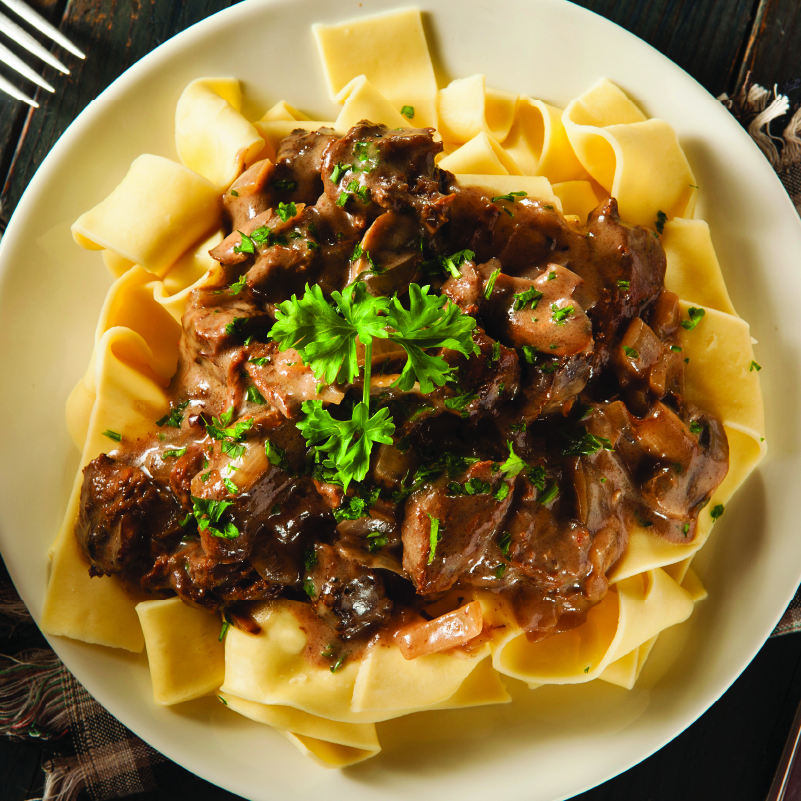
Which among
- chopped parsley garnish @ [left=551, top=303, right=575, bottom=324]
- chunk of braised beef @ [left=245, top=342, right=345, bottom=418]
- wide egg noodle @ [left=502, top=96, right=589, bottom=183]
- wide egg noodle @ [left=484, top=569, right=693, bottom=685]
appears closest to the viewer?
chunk of braised beef @ [left=245, top=342, right=345, bottom=418]

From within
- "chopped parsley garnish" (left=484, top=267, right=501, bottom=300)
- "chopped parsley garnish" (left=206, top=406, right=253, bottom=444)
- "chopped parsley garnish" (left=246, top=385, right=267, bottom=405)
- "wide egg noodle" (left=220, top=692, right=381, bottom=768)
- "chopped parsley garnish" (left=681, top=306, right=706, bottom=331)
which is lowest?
"wide egg noodle" (left=220, top=692, right=381, bottom=768)


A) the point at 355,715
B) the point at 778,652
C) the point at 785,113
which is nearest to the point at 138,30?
the point at 785,113

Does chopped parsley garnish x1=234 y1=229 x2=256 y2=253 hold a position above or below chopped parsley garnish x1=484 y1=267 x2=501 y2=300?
above

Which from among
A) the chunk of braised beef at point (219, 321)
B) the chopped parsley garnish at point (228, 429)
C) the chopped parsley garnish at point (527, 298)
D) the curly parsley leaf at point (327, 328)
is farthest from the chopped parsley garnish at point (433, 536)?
the chunk of braised beef at point (219, 321)

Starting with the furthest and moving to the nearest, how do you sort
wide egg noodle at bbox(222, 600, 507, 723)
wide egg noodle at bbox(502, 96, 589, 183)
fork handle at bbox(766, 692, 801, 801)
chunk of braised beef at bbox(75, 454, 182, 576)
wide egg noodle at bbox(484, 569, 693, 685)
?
fork handle at bbox(766, 692, 801, 801)
wide egg noodle at bbox(502, 96, 589, 183)
wide egg noodle at bbox(484, 569, 693, 685)
wide egg noodle at bbox(222, 600, 507, 723)
chunk of braised beef at bbox(75, 454, 182, 576)

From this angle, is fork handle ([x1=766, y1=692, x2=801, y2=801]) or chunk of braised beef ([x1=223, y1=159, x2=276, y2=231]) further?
fork handle ([x1=766, y1=692, x2=801, y2=801])

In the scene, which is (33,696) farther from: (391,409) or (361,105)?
(361,105)

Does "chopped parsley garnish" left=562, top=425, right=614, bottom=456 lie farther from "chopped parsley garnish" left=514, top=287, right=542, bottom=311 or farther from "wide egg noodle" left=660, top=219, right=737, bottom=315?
"wide egg noodle" left=660, top=219, right=737, bottom=315

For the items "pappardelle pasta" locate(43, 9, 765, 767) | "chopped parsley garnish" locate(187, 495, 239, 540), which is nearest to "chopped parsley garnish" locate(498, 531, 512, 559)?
"pappardelle pasta" locate(43, 9, 765, 767)
